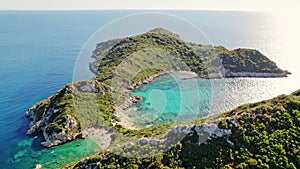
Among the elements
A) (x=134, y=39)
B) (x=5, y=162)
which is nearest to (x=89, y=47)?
(x=134, y=39)

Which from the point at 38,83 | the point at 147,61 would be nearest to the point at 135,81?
the point at 147,61

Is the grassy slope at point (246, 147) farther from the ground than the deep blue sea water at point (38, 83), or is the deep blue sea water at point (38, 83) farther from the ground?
the grassy slope at point (246, 147)

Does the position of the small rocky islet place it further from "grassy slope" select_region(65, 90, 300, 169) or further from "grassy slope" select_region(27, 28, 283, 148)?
"grassy slope" select_region(65, 90, 300, 169)

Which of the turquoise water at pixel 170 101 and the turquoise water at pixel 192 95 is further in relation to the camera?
the turquoise water at pixel 192 95

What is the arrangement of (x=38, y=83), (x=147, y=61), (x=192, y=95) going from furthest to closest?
(x=147, y=61)
(x=38, y=83)
(x=192, y=95)

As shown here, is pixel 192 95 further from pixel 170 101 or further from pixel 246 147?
pixel 246 147

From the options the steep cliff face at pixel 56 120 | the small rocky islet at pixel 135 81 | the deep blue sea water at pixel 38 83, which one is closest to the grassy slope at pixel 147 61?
the small rocky islet at pixel 135 81

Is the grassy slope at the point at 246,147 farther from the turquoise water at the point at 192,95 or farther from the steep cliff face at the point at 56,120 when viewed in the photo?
the turquoise water at the point at 192,95

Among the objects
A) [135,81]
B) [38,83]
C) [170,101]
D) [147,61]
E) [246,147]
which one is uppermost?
[246,147]

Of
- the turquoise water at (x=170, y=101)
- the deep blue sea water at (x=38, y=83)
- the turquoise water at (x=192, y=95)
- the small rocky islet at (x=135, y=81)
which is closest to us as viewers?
the small rocky islet at (x=135, y=81)
